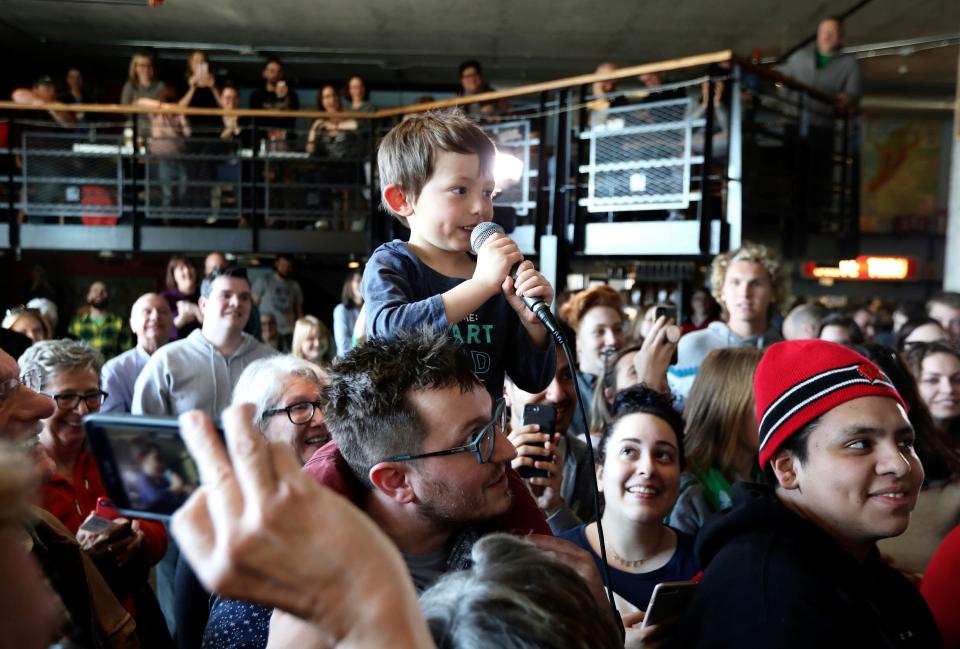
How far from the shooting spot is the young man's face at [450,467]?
1415mm

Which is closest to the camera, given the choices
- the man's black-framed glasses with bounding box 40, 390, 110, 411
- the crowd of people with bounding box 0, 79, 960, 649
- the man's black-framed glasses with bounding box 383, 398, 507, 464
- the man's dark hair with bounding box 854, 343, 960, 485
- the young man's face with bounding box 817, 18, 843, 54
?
the crowd of people with bounding box 0, 79, 960, 649

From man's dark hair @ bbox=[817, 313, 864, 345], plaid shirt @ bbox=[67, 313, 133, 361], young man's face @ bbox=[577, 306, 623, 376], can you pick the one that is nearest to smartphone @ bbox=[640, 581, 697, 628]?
young man's face @ bbox=[577, 306, 623, 376]

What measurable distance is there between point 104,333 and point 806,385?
6.22m

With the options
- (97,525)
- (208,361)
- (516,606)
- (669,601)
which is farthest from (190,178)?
(516,606)

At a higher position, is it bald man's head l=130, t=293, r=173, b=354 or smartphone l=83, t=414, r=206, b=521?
smartphone l=83, t=414, r=206, b=521

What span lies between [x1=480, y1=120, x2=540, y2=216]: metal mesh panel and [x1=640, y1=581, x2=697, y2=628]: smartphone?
5456mm

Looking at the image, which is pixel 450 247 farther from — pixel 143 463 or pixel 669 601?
pixel 143 463

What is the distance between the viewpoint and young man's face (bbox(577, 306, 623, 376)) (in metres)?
3.81

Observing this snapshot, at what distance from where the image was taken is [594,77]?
620 cm

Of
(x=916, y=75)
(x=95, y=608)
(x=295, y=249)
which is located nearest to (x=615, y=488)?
(x=95, y=608)

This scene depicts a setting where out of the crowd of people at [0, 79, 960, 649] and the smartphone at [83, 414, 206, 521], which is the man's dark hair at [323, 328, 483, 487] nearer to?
the crowd of people at [0, 79, 960, 649]

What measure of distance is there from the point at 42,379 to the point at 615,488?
177 cm

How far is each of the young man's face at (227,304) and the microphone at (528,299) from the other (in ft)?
7.25

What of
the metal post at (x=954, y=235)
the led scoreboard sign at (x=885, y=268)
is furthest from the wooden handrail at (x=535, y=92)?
the led scoreboard sign at (x=885, y=268)
